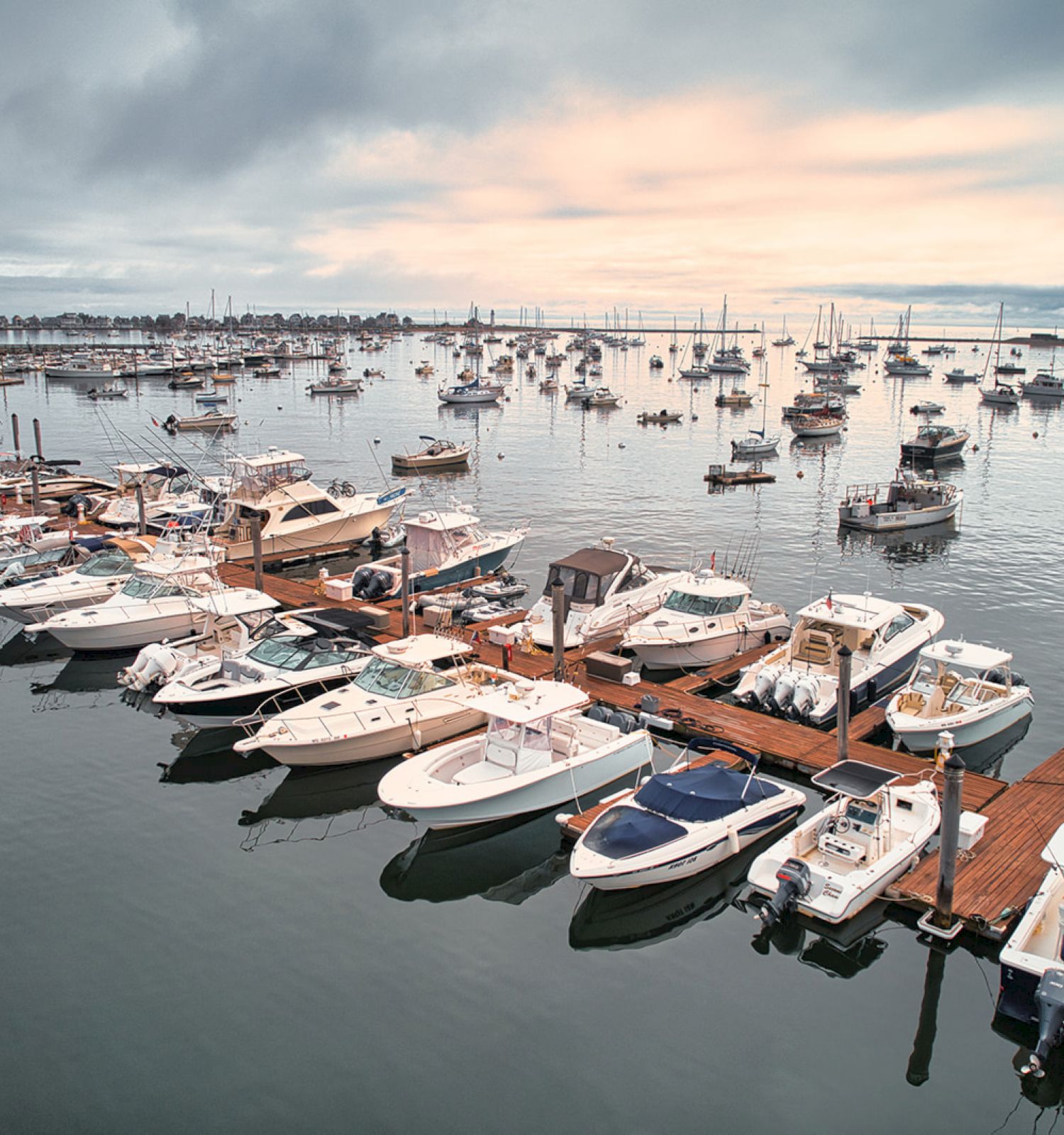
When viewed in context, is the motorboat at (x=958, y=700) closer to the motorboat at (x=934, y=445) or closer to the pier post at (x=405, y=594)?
the pier post at (x=405, y=594)

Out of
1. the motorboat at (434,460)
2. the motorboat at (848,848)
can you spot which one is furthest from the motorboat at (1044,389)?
the motorboat at (848,848)

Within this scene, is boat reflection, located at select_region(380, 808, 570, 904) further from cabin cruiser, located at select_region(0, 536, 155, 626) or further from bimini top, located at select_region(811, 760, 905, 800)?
cabin cruiser, located at select_region(0, 536, 155, 626)

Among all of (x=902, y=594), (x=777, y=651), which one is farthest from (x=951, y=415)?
(x=777, y=651)

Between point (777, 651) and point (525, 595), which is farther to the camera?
point (525, 595)

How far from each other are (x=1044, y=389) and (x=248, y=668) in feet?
435

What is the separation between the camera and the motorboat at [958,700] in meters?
21.9

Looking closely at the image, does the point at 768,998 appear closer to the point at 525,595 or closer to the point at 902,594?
the point at 525,595

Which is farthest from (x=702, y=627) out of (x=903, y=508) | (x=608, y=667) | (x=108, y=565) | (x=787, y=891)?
(x=903, y=508)

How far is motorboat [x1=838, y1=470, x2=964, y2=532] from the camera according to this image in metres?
50.5

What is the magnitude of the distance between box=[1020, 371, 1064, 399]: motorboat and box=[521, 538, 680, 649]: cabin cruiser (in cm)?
11969

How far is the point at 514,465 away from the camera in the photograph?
7294cm

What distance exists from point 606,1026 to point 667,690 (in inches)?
469

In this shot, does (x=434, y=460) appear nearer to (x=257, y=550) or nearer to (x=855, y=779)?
(x=257, y=550)

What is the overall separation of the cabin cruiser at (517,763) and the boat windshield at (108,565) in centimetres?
1742
